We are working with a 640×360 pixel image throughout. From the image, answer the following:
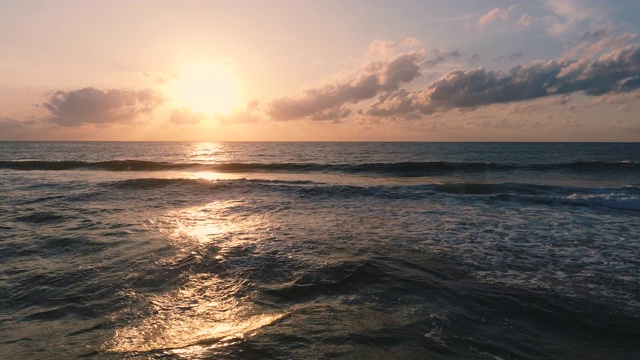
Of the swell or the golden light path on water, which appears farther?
the swell

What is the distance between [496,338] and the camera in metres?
5.17

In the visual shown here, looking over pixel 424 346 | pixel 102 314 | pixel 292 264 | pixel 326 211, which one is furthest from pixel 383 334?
pixel 326 211

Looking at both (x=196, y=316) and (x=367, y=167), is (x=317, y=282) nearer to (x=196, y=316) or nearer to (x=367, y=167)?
(x=196, y=316)

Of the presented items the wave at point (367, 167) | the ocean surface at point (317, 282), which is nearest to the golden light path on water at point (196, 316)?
the ocean surface at point (317, 282)

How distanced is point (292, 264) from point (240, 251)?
6.30 ft

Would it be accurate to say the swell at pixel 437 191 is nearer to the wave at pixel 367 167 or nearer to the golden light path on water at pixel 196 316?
the wave at pixel 367 167

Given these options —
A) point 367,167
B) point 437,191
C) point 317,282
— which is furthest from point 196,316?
point 367,167

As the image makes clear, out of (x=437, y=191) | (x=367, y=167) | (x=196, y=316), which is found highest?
(x=367, y=167)

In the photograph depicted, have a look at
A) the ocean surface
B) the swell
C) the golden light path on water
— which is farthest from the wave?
the golden light path on water

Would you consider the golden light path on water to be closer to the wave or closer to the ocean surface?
the ocean surface

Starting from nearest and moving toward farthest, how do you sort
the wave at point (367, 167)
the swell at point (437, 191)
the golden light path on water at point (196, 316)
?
the golden light path on water at point (196, 316)
the swell at point (437, 191)
the wave at point (367, 167)

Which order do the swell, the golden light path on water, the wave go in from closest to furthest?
the golden light path on water, the swell, the wave

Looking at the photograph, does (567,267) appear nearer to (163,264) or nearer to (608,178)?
(163,264)

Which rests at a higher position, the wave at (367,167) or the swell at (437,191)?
the wave at (367,167)
